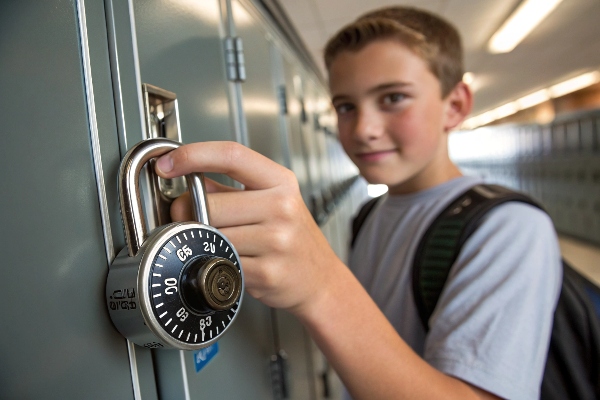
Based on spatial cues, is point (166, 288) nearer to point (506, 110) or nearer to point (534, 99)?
point (534, 99)

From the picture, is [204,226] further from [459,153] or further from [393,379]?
[459,153]

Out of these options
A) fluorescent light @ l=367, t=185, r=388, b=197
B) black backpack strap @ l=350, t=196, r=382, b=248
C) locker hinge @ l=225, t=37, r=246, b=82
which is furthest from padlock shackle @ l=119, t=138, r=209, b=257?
fluorescent light @ l=367, t=185, r=388, b=197

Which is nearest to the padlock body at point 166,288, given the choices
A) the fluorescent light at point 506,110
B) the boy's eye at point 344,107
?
the boy's eye at point 344,107

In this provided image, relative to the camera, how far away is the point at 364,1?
301 centimetres

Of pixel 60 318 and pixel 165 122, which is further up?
pixel 165 122

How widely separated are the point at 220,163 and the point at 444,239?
0.57 m

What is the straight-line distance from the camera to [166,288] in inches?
15.4

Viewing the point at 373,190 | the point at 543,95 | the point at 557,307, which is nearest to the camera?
the point at 557,307

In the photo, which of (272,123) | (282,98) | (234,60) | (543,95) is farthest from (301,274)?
(543,95)

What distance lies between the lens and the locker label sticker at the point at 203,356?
57cm

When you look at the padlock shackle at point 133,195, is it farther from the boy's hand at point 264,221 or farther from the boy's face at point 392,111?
the boy's face at point 392,111

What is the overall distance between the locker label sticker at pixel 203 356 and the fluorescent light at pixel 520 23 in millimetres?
3904

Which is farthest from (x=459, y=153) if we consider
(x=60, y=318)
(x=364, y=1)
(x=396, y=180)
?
(x=60, y=318)

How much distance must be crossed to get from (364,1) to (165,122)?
2.92 m
